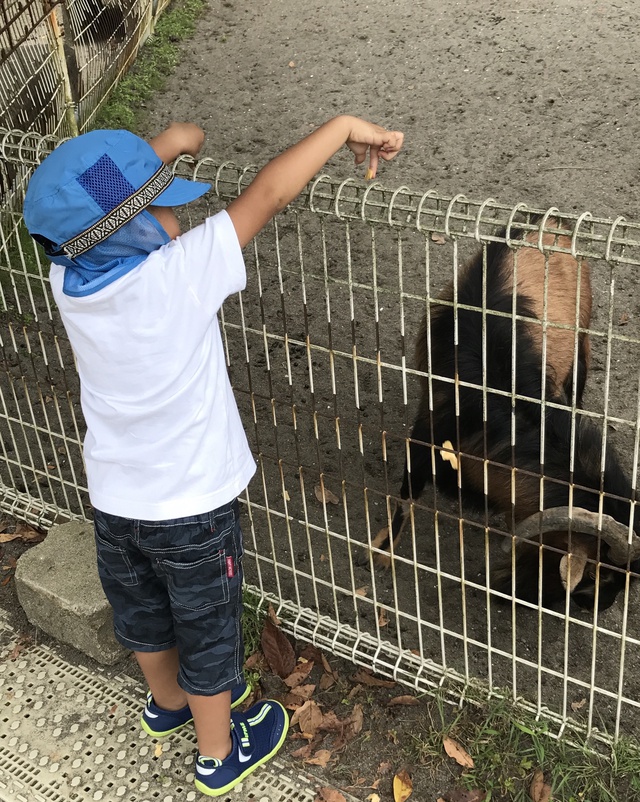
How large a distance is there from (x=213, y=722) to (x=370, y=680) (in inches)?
30.3

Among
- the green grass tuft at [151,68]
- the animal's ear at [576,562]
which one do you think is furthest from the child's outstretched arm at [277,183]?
the green grass tuft at [151,68]

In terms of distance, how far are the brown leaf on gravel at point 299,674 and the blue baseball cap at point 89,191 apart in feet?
6.81

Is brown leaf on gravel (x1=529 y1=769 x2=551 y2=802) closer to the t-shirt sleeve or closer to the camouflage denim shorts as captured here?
the camouflage denim shorts

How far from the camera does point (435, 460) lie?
12.3 ft

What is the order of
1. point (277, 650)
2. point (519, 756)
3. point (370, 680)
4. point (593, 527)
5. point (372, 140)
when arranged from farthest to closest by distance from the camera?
point (277, 650)
point (370, 680)
point (519, 756)
point (593, 527)
point (372, 140)

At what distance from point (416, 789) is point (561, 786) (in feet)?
1.69

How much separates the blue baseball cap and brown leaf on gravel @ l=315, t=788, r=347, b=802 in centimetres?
208

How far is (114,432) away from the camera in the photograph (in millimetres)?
2736

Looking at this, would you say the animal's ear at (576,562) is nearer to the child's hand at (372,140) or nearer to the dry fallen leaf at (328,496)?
the dry fallen leaf at (328,496)

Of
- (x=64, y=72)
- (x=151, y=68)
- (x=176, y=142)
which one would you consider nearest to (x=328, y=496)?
(x=176, y=142)

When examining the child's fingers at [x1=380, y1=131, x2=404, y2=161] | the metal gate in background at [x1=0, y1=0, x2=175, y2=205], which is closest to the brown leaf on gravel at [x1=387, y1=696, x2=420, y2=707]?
the child's fingers at [x1=380, y1=131, x2=404, y2=161]

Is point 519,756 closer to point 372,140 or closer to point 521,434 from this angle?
point 521,434

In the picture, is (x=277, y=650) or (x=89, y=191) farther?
(x=277, y=650)

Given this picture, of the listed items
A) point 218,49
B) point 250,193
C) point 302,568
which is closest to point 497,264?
point 302,568
